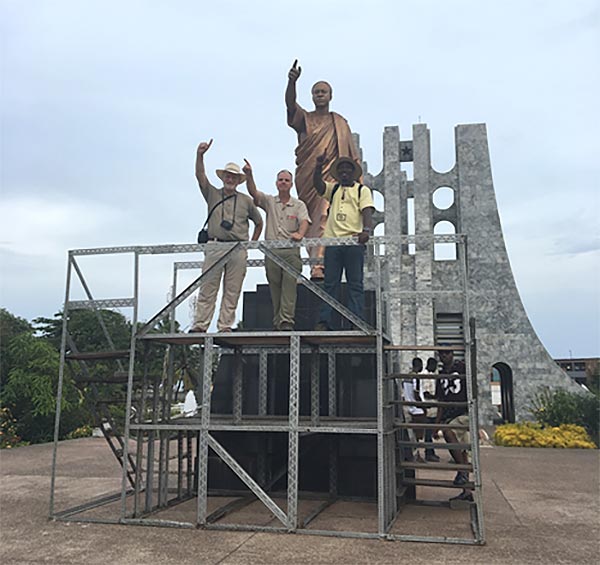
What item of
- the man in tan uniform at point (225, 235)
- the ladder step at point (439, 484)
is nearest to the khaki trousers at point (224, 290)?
the man in tan uniform at point (225, 235)

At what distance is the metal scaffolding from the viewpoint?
661 cm

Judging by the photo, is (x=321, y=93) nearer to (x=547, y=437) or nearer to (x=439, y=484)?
(x=439, y=484)

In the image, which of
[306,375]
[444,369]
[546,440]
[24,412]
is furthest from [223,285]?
[546,440]

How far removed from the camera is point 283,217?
27.5 feet

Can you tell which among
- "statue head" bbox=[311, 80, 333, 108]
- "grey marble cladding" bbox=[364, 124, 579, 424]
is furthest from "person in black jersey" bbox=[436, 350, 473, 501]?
"grey marble cladding" bbox=[364, 124, 579, 424]

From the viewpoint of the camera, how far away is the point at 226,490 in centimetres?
872

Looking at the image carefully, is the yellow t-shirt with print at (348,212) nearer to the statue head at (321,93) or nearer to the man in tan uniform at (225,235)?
the man in tan uniform at (225,235)

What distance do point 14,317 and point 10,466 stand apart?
116 ft

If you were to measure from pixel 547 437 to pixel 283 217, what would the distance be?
1201cm

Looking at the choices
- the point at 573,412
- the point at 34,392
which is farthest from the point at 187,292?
the point at 573,412

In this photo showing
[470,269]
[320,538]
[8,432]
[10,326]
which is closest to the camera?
[320,538]

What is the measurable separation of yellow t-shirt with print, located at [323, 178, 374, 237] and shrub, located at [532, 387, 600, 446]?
1378 centimetres

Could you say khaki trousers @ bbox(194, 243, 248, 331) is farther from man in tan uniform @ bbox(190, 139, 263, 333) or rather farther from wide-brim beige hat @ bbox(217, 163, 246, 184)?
wide-brim beige hat @ bbox(217, 163, 246, 184)

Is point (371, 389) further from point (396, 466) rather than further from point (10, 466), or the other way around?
point (10, 466)
